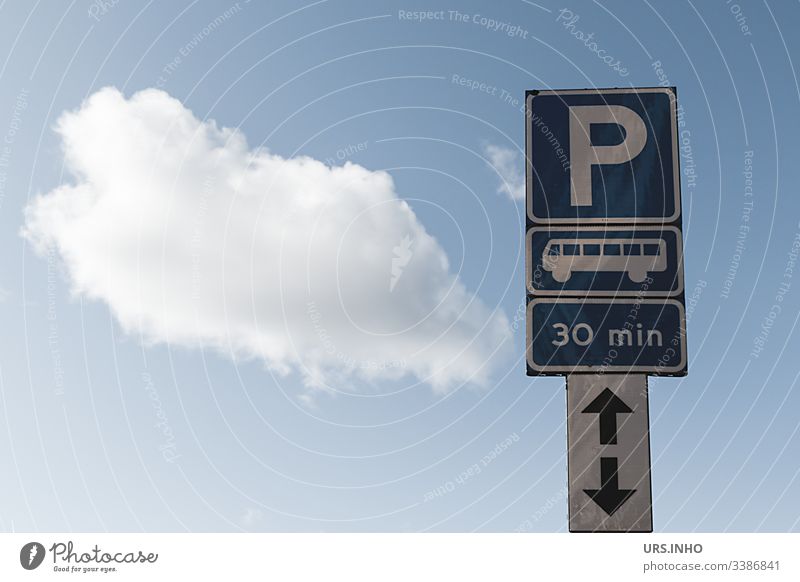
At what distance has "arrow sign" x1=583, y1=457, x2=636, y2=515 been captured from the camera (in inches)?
342

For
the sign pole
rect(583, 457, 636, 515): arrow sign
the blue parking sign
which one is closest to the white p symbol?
the blue parking sign

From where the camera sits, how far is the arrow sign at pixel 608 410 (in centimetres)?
891

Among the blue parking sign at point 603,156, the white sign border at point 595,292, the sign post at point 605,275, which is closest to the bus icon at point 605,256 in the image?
the sign post at point 605,275

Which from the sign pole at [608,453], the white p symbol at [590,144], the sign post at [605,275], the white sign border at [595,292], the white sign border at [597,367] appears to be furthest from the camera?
the white p symbol at [590,144]

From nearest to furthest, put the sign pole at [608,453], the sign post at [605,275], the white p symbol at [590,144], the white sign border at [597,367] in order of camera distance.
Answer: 1. the sign pole at [608,453]
2. the sign post at [605,275]
3. the white sign border at [597,367]
4. the white p symbol at [590,144]

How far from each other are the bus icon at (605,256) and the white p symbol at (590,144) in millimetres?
478

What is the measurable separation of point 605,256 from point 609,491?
2330mm

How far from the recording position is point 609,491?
875cm

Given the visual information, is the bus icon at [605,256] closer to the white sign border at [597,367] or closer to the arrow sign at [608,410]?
the white sign border at [597,367]
